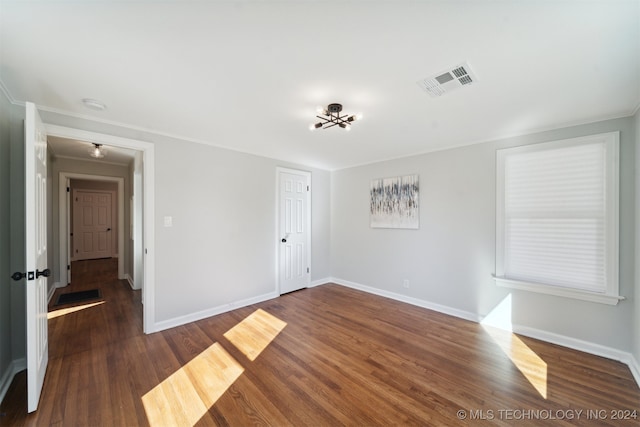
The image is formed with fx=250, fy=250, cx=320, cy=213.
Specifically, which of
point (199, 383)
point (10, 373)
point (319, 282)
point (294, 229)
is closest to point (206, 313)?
point (199, 383)

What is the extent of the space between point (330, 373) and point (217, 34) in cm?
258

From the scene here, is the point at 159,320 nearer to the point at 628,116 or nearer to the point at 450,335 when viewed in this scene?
the point at 450,335

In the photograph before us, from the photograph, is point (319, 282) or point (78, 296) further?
point (319, 282)

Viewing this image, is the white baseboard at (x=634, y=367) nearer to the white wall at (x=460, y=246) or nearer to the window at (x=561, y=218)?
the white wall at (x=460, y=246)

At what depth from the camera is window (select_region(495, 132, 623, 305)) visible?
7.98ft

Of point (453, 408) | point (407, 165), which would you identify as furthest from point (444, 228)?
point (453, 408)

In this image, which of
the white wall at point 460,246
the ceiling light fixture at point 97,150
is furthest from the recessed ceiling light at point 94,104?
the white wall at point 460,246

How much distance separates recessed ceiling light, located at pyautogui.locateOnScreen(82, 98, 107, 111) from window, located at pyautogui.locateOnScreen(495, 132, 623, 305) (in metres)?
4.24

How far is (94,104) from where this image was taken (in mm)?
2219

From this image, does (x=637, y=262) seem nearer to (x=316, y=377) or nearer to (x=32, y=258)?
(x=316, y=377)

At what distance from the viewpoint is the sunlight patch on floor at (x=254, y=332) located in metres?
2.56

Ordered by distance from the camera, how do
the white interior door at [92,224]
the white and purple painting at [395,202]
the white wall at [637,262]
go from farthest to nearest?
the white interior door at [92,224]
the white and purple painting at [395,202]
the white wall at [637,262]

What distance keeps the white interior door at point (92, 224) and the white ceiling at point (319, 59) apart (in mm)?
6557

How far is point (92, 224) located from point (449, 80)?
31.3ft
